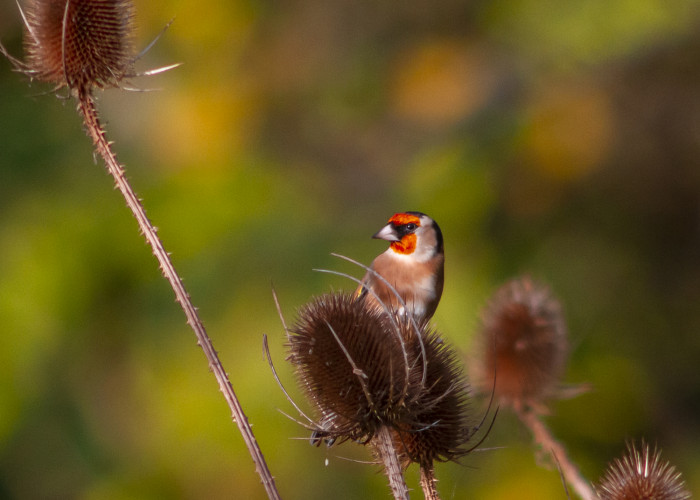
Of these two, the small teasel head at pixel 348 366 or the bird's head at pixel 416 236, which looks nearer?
the small teasel head at pixel 348 366

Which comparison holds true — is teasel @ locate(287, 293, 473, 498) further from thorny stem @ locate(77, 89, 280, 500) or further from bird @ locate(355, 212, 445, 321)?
bird @ locate(355, 212, 445, 321)

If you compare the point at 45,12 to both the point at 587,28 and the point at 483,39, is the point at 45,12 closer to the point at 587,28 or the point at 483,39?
the point at 587,28

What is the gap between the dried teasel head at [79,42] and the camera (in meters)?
2.20

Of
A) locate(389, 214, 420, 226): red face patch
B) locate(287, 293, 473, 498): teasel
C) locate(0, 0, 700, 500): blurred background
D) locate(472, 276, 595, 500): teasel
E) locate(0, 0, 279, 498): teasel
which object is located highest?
locate(0, 0, 700, 500): blurred background

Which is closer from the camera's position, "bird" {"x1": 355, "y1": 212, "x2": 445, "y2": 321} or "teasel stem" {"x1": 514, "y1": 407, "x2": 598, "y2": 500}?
"teasel stem" {"x1": 514, "y1": 407, "x2": 598, "y2": 500}

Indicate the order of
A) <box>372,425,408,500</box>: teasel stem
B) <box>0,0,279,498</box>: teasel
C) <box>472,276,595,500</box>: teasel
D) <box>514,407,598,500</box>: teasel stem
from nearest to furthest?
<box>372,425,408,500</box>: teasel stem → <box>0,0,279,498</box>: teasel → <box>514,407,598,500</box>: teasel stem → <box>472,276,595,500</box>: teasel

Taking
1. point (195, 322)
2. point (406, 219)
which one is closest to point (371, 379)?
point (195, 322)

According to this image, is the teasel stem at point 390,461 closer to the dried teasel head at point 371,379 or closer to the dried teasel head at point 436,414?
the dried teasel head at point 371,379

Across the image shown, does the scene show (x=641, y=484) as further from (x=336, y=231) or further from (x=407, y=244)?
(x=336, y=231)

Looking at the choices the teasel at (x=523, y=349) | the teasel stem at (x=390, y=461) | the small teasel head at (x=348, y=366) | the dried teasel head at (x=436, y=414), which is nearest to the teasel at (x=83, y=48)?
the small teasel head at (x=348, y=366)

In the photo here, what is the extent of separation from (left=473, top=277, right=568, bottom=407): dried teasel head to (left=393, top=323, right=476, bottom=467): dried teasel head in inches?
60.1

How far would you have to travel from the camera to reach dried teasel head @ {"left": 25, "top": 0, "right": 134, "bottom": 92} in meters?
2.20

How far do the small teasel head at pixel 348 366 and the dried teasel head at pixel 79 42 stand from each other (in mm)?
798

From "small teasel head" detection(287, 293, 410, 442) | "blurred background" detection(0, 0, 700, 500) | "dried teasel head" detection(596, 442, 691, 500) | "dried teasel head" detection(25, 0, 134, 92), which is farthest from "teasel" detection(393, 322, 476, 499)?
"blurred background" detection(0, 0, 700, 500)
